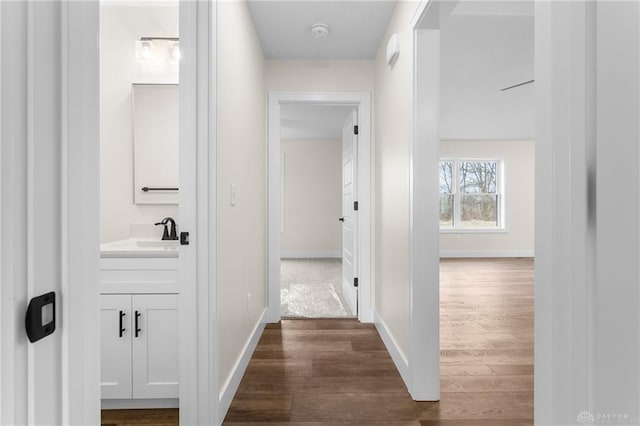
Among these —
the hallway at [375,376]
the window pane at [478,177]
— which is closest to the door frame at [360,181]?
the hallway at [375,376]

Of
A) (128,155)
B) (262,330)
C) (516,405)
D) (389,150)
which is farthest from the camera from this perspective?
(262,330)

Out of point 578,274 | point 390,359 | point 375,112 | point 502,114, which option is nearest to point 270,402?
point 390,359

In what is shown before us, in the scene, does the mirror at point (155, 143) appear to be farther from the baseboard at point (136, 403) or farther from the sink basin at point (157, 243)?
the baseboard at point (136, 403)

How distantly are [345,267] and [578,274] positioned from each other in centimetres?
324

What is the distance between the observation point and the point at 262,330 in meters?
2.84

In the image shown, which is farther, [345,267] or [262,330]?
[345,267]

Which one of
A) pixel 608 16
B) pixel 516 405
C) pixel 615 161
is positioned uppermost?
pixel 608 16

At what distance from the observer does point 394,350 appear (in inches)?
89.5

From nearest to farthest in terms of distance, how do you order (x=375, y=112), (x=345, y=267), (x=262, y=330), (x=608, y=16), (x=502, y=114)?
(x=608, y=16)
(x=262, y=330)
(x=375, y=112)
(x=345, y=267)
(x=502, y=114)

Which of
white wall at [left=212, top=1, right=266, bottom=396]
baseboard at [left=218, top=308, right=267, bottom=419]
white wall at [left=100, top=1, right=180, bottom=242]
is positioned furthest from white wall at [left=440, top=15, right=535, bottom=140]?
baseboard at [left=218, top=308, right=267, bottom=419]

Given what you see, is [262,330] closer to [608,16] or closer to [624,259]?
[624,259]

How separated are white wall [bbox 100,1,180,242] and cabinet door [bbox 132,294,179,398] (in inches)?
29.6

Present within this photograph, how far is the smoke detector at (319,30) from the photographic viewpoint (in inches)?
101

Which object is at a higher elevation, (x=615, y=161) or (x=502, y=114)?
(x=502, y=114)
